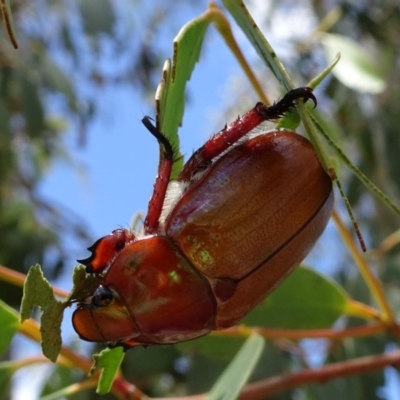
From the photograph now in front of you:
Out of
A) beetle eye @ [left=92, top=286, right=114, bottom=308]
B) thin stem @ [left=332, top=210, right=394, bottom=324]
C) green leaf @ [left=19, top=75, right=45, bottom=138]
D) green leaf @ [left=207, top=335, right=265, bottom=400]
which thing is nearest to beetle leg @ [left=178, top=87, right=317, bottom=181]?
beetle eye @ [left=92, top=286, right=114, bottom=308]

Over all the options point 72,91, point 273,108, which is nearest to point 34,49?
point 72,91

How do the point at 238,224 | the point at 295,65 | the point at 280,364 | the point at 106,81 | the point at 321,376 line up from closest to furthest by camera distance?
1. the point at 238,224
2. the point at 321,376
3. the point at 280,364
4. the point at 295,65
5. the point at 106,81

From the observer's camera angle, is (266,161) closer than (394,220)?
Yes

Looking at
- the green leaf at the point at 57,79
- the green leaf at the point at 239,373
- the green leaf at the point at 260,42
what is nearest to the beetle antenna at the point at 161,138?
the green leaf at the point at 260,42

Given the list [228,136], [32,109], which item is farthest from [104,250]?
[32,109]

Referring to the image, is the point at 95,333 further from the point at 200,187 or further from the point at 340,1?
the point at 340,1

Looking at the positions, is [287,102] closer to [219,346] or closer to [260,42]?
[260,42]
